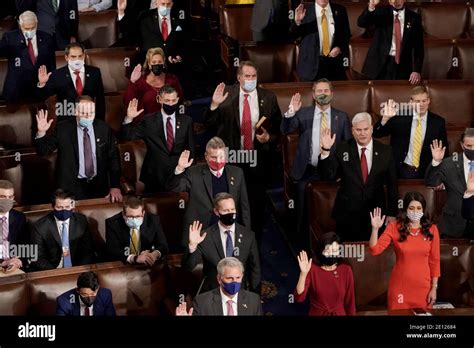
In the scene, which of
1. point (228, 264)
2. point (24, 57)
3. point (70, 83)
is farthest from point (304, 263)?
point (24, 57)

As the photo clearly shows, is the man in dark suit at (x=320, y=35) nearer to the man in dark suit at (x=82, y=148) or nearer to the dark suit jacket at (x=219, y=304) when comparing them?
the man in dark suit at (x=82, y=148)

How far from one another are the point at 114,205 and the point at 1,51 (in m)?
1.71

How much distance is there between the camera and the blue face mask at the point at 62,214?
19.4ft

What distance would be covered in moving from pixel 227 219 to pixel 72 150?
1.15 meters

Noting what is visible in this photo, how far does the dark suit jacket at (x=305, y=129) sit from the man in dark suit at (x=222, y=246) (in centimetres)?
93

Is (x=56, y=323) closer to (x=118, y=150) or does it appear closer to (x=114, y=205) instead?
(x=114, y=205)

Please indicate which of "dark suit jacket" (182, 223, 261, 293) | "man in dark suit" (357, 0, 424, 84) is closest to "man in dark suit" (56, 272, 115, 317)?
"dark suit jacket" (182, 223, 261, 293)

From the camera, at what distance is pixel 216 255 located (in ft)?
18.8

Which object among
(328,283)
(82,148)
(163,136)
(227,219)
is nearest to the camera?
(328,283)

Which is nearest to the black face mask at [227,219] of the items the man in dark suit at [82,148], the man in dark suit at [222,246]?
the man in dark suit at [222,246]

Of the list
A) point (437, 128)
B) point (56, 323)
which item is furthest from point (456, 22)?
point (56, 323)

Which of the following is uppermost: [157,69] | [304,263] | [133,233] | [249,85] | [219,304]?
[157,69]

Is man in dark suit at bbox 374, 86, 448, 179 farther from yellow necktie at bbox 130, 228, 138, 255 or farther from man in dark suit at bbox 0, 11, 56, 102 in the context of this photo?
man in dark suit at bbox 0, 11, 56, 102

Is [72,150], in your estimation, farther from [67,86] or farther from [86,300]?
[86,300]
